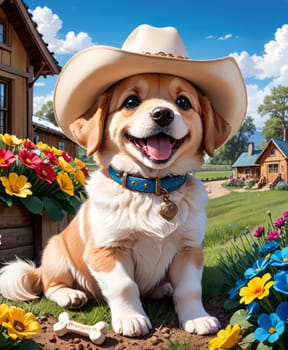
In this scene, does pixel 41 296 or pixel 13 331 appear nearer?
pixel 13 331

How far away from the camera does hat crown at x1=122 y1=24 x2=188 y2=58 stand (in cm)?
183

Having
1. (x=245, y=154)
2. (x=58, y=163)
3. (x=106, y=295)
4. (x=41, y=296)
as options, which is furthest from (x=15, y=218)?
(x=245, y=154)

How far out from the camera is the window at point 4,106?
7.23 meters

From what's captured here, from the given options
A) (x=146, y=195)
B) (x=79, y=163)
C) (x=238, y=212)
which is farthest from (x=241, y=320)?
(x=238, y=212)

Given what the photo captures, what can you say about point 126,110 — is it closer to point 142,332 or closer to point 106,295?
point 106,295

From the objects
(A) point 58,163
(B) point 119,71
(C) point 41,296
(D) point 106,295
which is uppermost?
(B) point 119,71

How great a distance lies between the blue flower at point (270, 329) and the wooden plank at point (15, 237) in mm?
1795

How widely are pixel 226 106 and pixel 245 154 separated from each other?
11.0 feet

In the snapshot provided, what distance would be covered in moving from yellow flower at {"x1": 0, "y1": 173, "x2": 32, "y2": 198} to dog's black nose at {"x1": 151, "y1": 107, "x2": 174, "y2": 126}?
51.8 inches

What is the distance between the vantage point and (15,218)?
9.16ft

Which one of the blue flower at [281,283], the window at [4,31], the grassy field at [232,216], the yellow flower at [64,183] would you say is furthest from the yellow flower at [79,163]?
the window at [4,31]

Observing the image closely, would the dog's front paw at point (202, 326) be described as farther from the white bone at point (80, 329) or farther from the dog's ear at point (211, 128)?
the dog's ear at point (211, 128)

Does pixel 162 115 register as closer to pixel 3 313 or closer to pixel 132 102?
pixel 132 102

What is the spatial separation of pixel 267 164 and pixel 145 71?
383 centimetres
